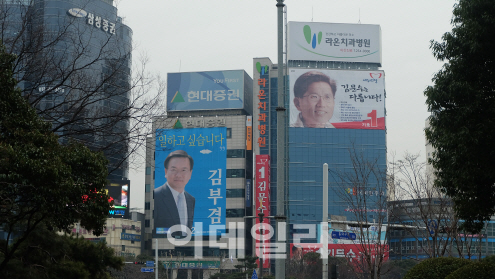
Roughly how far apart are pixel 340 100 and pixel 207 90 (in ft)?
69.3

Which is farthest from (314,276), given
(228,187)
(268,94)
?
(268,94)

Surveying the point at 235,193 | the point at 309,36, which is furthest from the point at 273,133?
the point at 309,36

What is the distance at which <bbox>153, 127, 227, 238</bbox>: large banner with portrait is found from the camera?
87000mm

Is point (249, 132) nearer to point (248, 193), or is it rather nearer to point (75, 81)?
point (248, 193)

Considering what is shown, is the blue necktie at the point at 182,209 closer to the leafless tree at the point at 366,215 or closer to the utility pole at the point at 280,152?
the leafless tree at the point at 366,215

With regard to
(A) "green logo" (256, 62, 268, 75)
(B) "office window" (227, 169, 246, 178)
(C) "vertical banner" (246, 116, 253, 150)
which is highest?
(A) "green logo" (256, 62, 268, 75)

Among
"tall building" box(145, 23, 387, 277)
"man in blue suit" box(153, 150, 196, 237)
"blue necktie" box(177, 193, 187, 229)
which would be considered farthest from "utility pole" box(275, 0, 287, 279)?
"blue necktie" box(177, 193, 187, 229)

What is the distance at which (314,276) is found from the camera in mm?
67188

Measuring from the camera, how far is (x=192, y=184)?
87875mm

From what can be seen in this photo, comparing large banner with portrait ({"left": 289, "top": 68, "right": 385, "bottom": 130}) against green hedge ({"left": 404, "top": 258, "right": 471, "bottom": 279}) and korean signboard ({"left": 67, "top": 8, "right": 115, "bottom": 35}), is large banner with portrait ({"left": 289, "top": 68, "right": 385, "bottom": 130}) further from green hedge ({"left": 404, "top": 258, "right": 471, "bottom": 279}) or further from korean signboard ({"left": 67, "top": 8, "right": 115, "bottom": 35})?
green hedge ({"left": 404, "top": 258, "right": 471, "bottom": 279})

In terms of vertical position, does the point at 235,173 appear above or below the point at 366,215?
above

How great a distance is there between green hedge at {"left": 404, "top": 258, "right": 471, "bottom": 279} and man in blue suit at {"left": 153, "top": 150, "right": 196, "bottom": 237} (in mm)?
72809

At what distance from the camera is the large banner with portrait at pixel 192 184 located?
3425 inches

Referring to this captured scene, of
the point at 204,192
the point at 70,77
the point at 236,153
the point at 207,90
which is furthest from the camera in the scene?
the point at 207,90
